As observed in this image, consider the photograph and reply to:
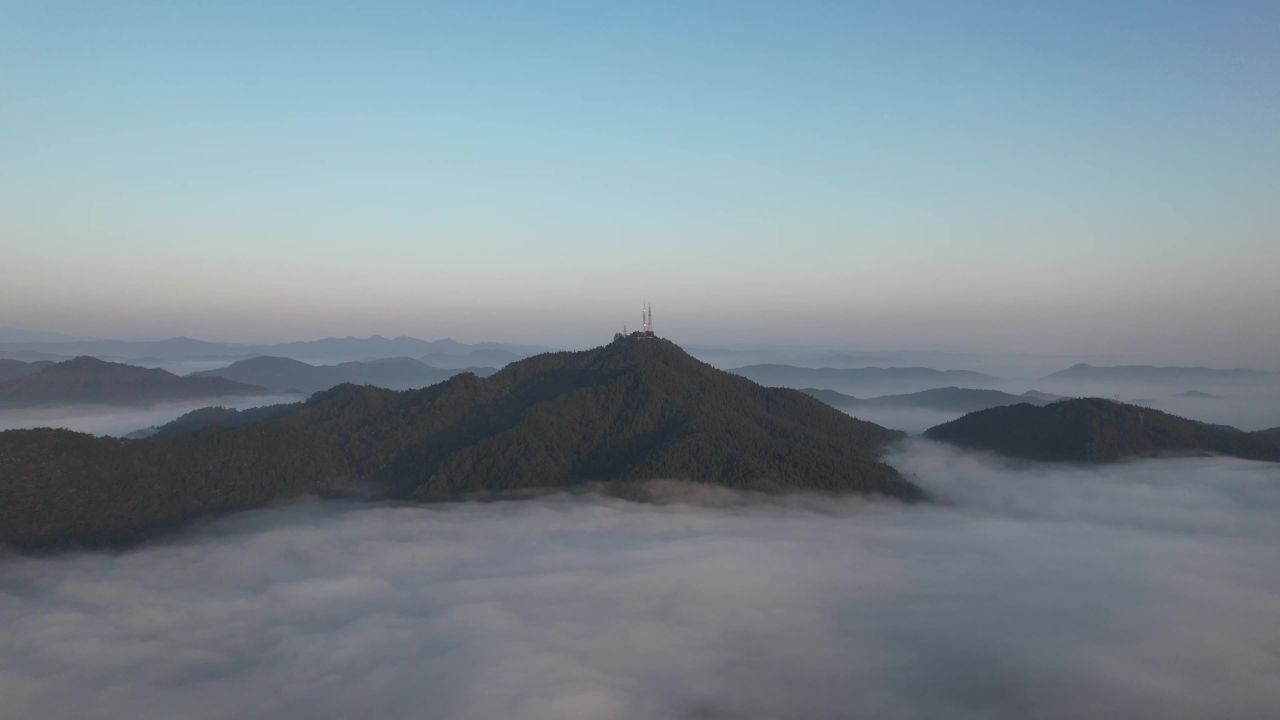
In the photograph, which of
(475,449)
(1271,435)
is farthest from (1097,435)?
(475,449)

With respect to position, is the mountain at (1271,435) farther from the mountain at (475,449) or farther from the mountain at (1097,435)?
the mountain at (475,449)

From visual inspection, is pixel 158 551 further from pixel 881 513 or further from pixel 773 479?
pixel 881 513

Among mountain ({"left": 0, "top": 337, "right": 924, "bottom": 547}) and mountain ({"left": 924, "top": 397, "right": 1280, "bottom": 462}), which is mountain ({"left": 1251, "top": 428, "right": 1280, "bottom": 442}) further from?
mountain ({"left": 0, "top": 337, "right": 924, "bottom": 547})

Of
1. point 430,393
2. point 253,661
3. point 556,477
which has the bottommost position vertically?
point 253,661

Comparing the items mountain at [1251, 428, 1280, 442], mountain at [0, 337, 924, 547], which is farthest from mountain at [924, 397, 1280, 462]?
mountain at [0, 337, 924, 547]

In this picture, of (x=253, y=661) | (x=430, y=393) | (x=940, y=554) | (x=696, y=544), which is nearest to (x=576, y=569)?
(x=696, y=544)

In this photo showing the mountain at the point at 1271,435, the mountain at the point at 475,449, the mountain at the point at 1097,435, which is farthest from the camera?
the mountain at the point at 1271,435

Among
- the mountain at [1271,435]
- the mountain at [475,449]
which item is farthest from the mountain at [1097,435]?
the mountain at [475,449]
